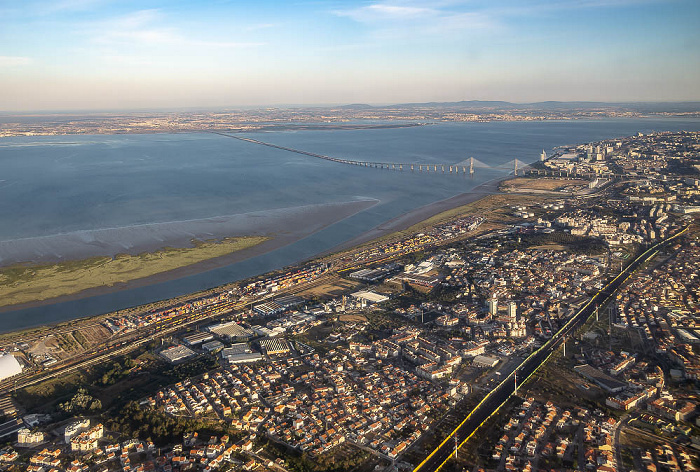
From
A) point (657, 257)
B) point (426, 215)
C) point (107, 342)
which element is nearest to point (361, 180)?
point (426, 215)

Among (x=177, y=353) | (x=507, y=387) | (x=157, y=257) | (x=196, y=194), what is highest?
(x=196, y=194)

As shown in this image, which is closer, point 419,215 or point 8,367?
point 8,367

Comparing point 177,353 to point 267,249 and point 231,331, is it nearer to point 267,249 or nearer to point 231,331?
point 231,331

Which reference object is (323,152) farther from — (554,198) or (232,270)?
(232,270)

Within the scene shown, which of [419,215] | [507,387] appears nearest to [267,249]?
[419,215]

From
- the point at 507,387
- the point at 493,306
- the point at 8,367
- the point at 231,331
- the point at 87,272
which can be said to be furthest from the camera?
the point at 87,272

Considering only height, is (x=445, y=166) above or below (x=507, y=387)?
above

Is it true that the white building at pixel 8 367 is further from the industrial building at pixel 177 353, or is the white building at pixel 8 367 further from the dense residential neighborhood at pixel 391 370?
the industrial building at pixel 177 353

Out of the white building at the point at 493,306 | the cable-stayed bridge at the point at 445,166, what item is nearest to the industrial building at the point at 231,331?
the white building at the point at 493,306
